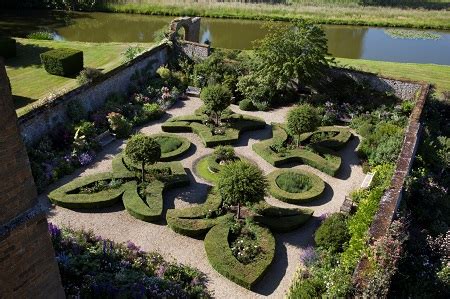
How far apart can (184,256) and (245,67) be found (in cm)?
1323

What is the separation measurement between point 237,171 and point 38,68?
52.6 feet

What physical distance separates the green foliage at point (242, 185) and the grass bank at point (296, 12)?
31.8 m

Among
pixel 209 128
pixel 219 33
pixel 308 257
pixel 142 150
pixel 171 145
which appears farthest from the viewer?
pixel 219 33

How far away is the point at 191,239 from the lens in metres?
13.3

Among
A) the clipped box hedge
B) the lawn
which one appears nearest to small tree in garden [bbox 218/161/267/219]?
the lawn

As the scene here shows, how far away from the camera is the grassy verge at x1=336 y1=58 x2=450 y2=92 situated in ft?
80.4

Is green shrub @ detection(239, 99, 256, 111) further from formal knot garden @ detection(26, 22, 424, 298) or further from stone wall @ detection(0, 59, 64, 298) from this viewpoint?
stone wall @ detection(0, 59, 64, 298)

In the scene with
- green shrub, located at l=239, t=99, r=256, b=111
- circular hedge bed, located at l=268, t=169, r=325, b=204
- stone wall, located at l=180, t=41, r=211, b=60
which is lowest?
circular hedge bed, located at l=268, t=169, r=325, b=204

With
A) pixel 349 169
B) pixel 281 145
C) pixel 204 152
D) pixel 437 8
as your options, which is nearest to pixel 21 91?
pixel 204 152

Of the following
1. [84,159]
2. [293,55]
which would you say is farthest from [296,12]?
[84,159]

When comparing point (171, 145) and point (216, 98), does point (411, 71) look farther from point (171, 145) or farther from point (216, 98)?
point (171, 145)

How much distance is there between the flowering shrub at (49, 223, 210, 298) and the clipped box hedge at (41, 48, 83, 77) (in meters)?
12.3

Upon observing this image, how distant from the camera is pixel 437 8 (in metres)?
46.6

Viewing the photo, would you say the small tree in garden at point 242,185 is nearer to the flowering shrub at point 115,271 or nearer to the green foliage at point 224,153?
the flowering shrub at point 115,271
